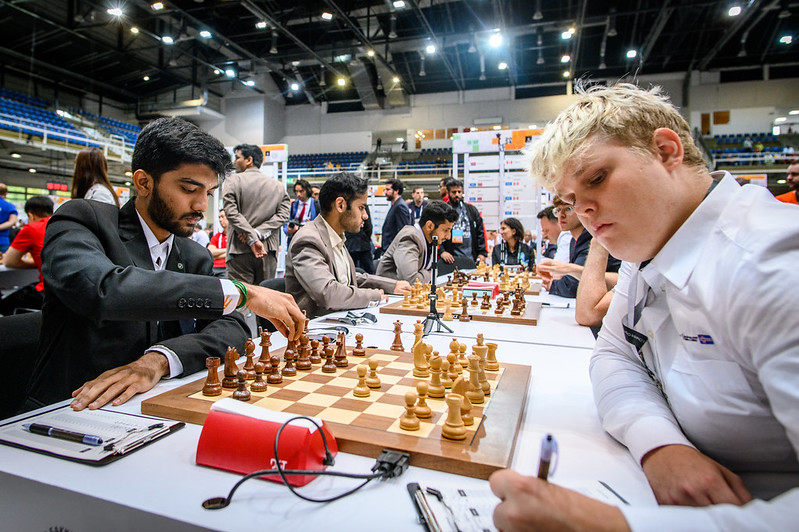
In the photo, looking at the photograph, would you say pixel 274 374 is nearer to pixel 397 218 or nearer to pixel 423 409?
pixel 423 409

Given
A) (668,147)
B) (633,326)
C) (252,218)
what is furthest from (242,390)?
(252,218)

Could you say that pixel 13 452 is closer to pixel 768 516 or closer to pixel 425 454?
pixel 425 454

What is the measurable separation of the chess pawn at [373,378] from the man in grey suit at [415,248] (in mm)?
2614

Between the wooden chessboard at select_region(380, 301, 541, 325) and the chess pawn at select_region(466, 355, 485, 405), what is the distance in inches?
49.8

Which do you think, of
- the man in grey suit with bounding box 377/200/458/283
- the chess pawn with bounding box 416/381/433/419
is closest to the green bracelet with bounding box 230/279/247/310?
the chess pawn with bounding box 416/381/433/419

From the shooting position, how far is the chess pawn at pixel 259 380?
3.98ft

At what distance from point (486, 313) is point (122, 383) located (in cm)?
185

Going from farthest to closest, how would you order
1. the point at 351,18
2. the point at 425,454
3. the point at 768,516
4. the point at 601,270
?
the point at 351,18
the point at 601,270
the point at 425,454
the point at 768,516

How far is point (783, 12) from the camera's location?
1134 centimetres

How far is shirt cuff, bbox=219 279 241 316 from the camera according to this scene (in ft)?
4.37

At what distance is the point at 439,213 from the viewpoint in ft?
14.1

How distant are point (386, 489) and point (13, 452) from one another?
2.37 ft

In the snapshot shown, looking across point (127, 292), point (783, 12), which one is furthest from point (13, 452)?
point (783, 12)

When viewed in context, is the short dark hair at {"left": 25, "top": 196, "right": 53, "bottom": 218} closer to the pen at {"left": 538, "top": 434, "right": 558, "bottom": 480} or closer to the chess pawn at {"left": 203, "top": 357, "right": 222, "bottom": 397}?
the chess pawn at {"left": 203, "top": 357, "right": 222, "bottom": 397}
